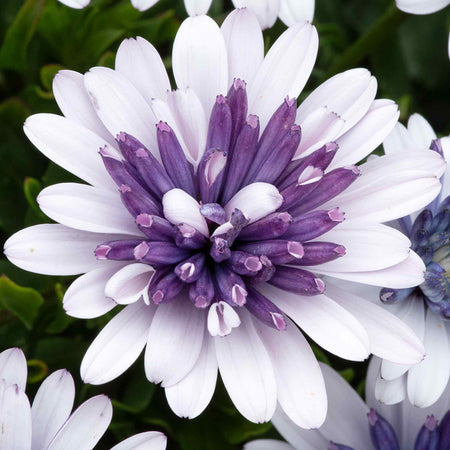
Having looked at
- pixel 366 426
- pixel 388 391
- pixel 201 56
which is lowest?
pixel 366 426

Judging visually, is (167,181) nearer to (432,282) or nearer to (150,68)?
(150,68)

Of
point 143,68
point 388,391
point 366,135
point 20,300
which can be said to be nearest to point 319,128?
point 366,135

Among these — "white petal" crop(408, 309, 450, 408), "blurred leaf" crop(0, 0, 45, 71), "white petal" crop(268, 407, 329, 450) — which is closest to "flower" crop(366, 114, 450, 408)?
"white petal" crop(408, 309, 450, 408)

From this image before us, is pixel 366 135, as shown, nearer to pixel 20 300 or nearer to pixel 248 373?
pixel 248 373

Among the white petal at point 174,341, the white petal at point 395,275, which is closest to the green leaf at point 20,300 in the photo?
the white petal at point 174,341

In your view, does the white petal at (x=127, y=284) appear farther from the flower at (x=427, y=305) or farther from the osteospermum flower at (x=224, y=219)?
the flower at (x=427, y=305)

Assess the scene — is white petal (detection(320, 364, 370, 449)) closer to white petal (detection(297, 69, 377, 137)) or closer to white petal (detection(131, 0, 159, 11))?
white petal (detection(297, 69, 377, 137))
